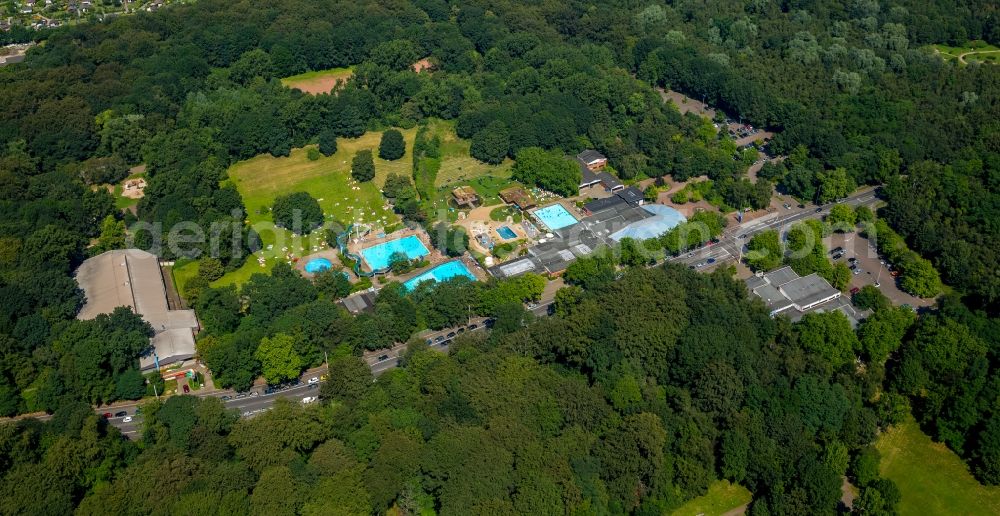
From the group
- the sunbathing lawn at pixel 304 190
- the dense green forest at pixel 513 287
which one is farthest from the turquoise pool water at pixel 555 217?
the sunbathing lawn at pixel 304 190

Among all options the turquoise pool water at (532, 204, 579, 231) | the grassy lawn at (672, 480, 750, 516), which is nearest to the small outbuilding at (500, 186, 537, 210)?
the turquoise pool water at (532, 204, 579, 231)

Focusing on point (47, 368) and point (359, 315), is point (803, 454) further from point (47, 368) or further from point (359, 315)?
point (47, 368)

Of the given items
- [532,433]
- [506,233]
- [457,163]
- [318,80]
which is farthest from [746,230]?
[318,80]

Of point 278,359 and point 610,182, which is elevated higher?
point 278,359

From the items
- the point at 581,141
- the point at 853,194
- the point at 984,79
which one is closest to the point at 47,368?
the point at 581,141

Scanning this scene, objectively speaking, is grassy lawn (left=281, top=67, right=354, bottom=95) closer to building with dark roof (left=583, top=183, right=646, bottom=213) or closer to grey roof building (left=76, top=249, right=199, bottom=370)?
grey roof building (left=76, top=249, right=199, bottom=370)

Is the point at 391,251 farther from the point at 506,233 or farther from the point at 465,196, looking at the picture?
the point at 465,196
